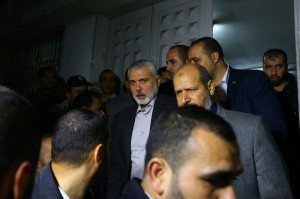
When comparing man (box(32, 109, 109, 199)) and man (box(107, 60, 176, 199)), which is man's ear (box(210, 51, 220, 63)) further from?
man (box(32, 109, 109, 199))

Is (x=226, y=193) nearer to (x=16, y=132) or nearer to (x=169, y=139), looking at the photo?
(x=169, y=139)

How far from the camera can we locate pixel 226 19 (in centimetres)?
550

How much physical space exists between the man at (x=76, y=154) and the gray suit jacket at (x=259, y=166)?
0.82m

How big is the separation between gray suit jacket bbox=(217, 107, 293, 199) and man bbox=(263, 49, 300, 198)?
753 mm

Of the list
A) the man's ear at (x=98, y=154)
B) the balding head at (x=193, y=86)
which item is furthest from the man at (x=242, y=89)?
the man's ear at (x=98, y=154)

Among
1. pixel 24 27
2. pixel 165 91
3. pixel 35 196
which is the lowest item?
pixel 35 196

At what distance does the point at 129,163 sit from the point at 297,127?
1.57m

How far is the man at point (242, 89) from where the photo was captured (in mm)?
2438

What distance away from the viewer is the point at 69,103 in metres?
3.86

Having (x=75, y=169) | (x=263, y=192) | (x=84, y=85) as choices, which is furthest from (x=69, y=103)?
(x=263, y=192)

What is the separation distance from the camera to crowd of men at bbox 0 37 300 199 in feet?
2.45

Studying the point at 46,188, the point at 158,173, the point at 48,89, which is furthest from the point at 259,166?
the point at 48,89

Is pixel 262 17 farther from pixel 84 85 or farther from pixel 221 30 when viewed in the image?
pixel 84 85

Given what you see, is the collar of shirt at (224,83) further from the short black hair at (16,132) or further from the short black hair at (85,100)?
the short black hair at (16,132)
